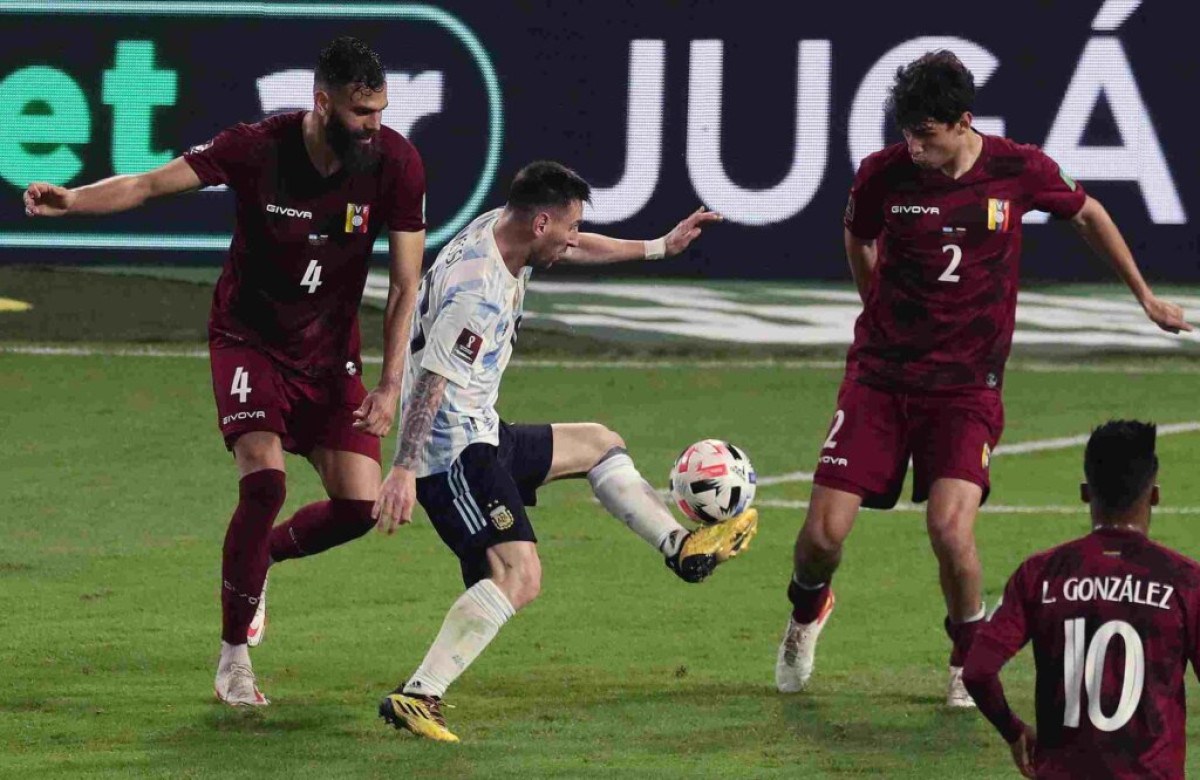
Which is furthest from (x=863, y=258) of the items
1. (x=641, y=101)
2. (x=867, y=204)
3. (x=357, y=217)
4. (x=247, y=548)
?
(x=641, y=101)

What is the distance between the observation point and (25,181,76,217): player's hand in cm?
700

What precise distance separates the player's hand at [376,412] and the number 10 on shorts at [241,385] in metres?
0.50

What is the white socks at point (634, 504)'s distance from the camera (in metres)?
7.64

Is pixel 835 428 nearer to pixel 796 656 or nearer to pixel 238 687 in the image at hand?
pixel 796 656

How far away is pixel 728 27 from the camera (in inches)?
614

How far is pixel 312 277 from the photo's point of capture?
7.81 m

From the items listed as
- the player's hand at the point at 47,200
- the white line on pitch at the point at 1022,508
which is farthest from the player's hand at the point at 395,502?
the white line on pitch at the point at 1022,508

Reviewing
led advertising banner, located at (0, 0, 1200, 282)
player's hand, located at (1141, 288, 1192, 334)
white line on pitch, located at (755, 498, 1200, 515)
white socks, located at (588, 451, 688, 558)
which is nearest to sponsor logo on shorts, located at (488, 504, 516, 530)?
white socks, located at (588, 451, 688, 558)

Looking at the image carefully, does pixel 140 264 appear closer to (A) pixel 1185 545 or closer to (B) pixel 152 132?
(B) pixel 152 132

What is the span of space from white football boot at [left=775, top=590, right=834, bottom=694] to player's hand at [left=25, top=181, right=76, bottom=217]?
2.82 m

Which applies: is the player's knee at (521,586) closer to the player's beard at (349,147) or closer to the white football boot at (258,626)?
the white football boot at (258,626)

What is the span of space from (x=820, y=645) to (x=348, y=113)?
2.79 metres

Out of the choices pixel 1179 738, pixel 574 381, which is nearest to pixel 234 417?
pixel 1179 738

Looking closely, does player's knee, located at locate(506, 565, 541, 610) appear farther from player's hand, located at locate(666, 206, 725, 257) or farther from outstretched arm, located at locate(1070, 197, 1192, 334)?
outstretched arm, located at locate(1070, 197, 1192, 334)
